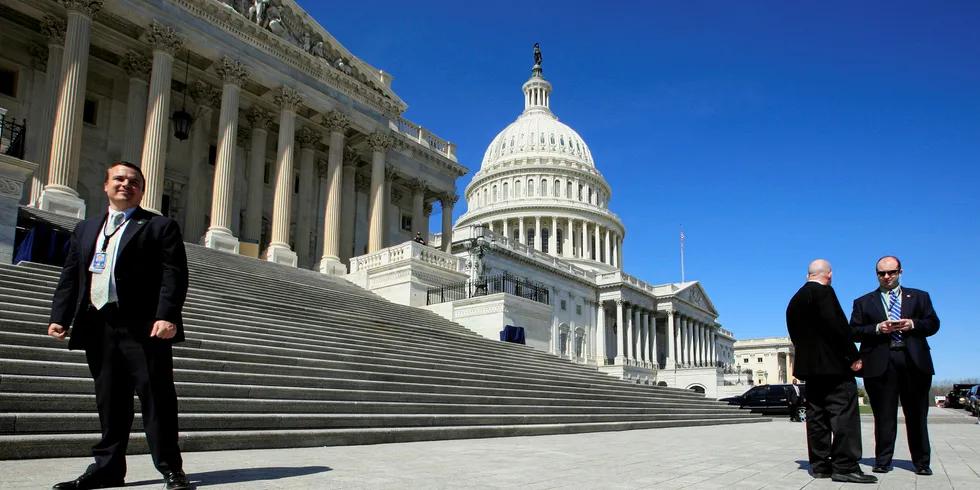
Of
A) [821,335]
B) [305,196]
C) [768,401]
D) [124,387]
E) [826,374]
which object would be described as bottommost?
[768,401]

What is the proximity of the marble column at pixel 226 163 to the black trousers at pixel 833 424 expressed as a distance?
25.0 meters

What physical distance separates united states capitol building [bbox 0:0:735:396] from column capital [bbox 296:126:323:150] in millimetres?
83

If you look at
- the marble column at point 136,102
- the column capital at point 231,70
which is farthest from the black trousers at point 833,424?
the column capital at point 231,70

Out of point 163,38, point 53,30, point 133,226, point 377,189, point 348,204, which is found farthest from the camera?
point 348,204

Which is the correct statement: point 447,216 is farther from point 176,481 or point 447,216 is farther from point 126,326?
point 176,481

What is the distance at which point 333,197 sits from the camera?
3481 cm

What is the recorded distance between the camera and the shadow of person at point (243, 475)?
5.98 m

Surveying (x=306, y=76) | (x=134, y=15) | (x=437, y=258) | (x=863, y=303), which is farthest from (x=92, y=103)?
(x=863, y=303)

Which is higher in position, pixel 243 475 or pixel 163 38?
pixel 163 38

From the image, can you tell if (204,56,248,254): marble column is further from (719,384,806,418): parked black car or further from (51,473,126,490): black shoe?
(51,473,126,490): black shoe

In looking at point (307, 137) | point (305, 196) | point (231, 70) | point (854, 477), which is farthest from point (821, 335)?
point (307, 137)

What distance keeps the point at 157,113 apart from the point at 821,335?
25891 millimetres

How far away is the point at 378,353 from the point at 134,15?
18891mm

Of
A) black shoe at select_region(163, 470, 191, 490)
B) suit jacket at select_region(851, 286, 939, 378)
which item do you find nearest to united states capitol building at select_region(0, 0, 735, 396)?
black shoe at select_region(163, 470, 191, 490)
